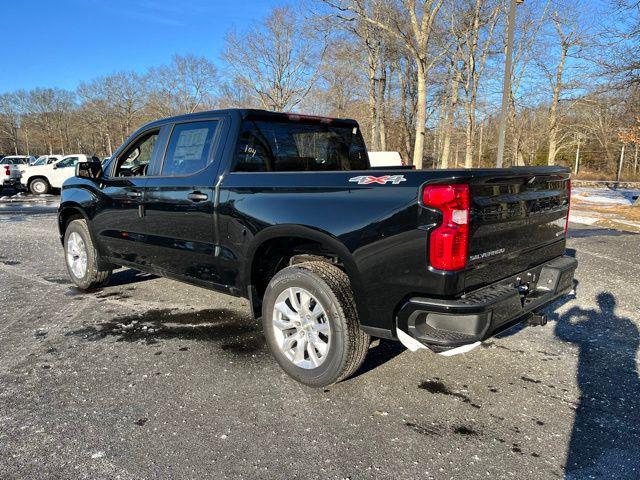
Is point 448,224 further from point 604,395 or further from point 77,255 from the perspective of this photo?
point 77,255

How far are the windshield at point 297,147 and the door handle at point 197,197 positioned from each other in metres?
0.35

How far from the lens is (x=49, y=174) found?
69.6 ft

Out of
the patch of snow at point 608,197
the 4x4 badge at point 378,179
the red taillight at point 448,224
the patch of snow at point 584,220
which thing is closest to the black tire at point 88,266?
the 4x4 badge at point 378,179

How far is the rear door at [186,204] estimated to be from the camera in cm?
388

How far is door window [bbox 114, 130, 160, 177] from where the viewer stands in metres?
4.68

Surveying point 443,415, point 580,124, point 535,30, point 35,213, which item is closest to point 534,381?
point 443,415

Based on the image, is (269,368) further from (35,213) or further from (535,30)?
(535,30)

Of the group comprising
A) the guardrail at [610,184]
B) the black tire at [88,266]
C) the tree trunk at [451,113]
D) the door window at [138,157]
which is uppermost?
the tree trunk at [451,113]

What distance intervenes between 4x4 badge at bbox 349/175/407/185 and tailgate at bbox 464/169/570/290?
0.41 meters

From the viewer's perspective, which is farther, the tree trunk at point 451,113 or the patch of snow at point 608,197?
the tree trunk at point 451,113

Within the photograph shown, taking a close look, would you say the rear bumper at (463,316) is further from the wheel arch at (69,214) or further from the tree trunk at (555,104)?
the tree trunk at (555,104)

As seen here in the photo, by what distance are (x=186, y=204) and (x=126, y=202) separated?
41.7 inches

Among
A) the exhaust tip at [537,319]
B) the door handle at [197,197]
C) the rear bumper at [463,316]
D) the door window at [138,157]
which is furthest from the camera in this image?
the door window at [138,157]

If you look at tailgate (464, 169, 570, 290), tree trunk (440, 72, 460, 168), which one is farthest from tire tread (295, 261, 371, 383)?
tree trunk (440, 72, 460, 168)
